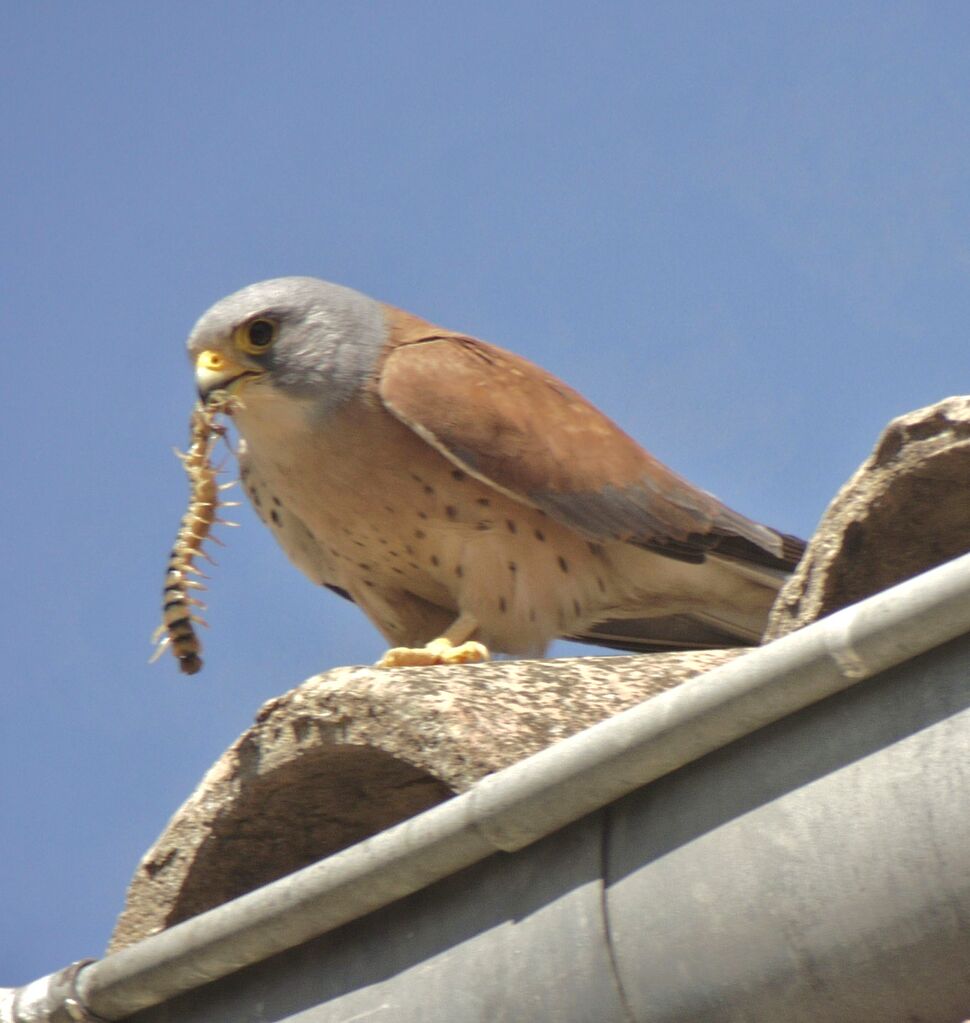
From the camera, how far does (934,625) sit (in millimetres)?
1893

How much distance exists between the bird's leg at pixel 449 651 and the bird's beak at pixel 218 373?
A: 2.44 feet

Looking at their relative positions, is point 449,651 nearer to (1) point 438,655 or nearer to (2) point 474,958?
(1) point 438,655

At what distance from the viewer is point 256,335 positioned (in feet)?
13.9

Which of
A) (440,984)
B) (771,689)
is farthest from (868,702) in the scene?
(440,984)

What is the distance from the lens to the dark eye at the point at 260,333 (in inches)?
166

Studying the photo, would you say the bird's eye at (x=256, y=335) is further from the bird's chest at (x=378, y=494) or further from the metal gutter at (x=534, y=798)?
the metal gutter at (x=534, y=798)

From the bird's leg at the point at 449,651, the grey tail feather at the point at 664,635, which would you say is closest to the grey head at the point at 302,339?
the bird's leg at the point at 449,651

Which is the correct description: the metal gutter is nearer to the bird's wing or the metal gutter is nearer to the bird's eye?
the bird's wing

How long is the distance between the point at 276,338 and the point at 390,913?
7.12ft

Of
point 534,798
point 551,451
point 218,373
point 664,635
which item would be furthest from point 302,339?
point 534,798

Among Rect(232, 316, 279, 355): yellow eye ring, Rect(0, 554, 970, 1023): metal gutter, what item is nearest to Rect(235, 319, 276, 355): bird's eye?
Rect(232, 316, 279, 355): yellow eye ring

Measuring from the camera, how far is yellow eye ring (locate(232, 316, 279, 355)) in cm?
420

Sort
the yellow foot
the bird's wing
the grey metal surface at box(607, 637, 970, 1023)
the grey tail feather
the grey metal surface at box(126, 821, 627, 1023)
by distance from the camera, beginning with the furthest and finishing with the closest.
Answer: the grey tail feather, the bird's wing, the yellow foot, the grey metal surface at box(126, 821, 627, 1023), the grey metal surface at box(607, 637, 970, 1023)

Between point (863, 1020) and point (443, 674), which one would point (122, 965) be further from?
point (863, 1020)
